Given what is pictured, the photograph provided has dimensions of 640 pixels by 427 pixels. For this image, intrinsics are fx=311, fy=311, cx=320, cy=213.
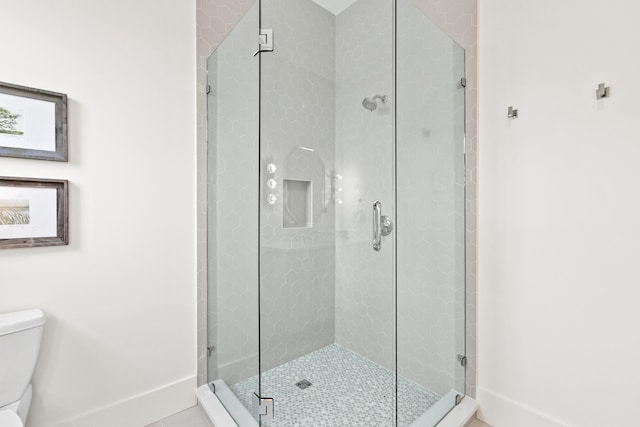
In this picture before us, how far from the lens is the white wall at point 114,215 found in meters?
1.38

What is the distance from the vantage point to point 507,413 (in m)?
1.55

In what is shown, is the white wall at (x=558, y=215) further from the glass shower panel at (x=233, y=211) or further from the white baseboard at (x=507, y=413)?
the glass shower panel at (x=233, y=211)

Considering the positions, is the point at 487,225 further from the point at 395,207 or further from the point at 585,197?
the point at 395,207

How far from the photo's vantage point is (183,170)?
5.86ft

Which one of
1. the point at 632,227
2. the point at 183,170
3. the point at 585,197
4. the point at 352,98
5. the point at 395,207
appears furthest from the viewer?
the point at 183,170

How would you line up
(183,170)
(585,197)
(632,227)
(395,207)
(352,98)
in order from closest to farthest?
(632,227), (585,197), (395,207), (352,98), (183,170)

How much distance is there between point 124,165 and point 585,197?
213 cm

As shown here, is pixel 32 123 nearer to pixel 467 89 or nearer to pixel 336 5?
pixel 336 5

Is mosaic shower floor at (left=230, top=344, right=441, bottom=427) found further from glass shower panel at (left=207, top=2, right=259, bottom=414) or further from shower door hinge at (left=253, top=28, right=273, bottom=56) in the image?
shower door hinge at (left=253, top=28, right=273, bottom=56)

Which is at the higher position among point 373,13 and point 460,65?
point 373,13

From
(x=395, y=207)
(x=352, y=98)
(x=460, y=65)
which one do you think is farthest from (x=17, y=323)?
(x=460, y=65)

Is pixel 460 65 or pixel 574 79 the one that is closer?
pixel 574 79

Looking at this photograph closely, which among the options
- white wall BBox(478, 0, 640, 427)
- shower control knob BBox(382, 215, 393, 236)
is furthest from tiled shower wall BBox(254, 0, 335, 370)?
white wall BBox(478, 0, 640, 427)

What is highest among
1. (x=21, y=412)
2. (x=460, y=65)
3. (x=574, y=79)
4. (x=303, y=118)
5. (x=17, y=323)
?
(x=460, y=65)
